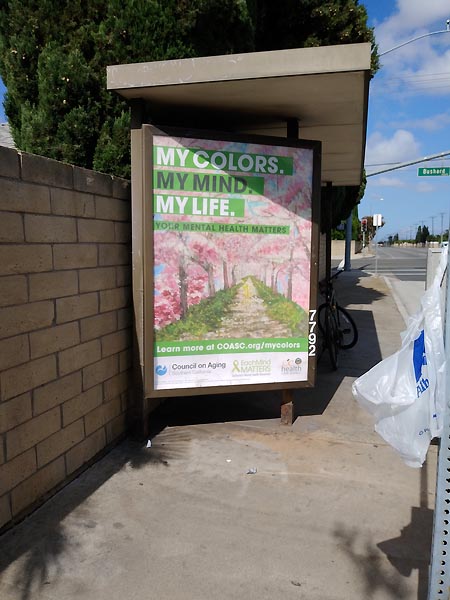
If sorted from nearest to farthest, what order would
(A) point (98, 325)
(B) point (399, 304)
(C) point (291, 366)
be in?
1. (A) point (98, 325)
2. (C) point (291, 366)
3. (B) point (399, 304)

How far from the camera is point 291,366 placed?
4230mm

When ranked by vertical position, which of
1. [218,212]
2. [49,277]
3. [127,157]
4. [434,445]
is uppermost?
[127,157]

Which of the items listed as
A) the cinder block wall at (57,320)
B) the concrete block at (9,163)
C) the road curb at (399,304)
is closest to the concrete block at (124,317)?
the cinder block wall at (57,320)

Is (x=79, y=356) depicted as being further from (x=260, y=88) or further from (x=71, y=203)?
(x=260, y=88)

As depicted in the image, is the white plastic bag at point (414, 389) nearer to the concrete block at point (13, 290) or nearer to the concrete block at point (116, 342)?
the concrete block at point (13, 290)

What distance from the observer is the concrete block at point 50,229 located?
2768 mm

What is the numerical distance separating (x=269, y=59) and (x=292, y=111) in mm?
860

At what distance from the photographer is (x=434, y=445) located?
4.20 m

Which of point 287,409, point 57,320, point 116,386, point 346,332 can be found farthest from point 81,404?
point 346,332

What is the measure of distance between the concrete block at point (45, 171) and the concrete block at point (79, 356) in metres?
1.04

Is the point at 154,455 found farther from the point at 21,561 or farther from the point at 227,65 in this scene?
the point at 227,65

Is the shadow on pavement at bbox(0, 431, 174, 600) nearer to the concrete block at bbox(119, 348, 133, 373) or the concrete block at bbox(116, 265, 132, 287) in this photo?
the concrete block at bbox(119, 348, 133, 373)

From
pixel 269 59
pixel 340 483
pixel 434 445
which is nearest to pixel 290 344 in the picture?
pixel 340 483

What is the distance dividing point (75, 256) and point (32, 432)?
1114 millimetres
